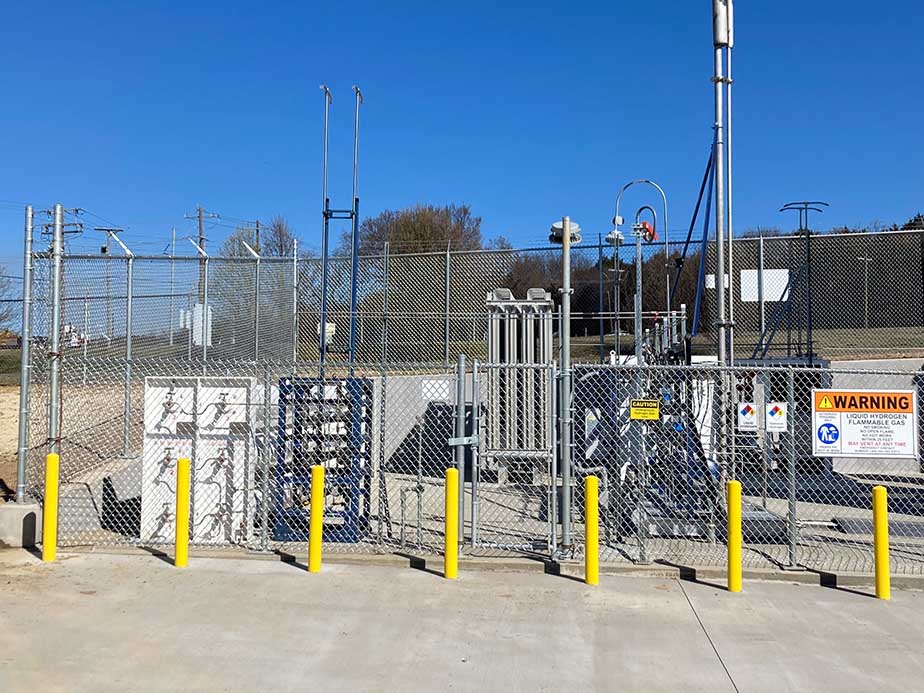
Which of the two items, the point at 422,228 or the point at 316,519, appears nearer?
the point at 316,519

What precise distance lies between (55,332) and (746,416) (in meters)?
7.18

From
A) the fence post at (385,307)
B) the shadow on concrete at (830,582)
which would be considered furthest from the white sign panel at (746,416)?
the fence post at (385,307)

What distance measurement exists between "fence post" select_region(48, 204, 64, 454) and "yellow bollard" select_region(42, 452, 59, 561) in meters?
0.77

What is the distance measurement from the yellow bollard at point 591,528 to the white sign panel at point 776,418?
7.63 ft

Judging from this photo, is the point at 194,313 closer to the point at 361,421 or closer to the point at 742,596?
the point at 361,421

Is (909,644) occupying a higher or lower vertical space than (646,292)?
lower

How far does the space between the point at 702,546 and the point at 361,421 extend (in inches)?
143

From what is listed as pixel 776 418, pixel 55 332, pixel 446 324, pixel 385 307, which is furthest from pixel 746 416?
pixel 385 307

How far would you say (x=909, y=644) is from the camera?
215 inches

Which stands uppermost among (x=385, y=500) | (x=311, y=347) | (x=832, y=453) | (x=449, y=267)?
(x=449, y=267)

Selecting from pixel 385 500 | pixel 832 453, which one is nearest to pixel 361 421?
pixel 385 500

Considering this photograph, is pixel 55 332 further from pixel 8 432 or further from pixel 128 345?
pixel 8 432

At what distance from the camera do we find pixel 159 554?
24.6 feet

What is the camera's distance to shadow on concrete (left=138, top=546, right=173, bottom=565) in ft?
24.0
